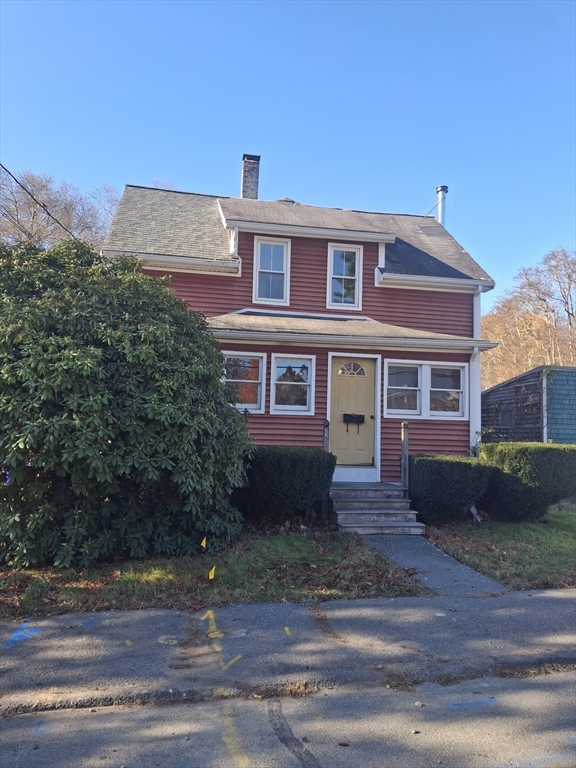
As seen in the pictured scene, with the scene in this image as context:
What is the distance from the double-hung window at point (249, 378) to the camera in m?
11.5

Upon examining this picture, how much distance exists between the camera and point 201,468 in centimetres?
709

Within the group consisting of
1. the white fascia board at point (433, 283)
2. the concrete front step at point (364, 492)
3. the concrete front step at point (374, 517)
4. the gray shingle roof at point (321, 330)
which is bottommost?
the concrete front step at point (374, 517)

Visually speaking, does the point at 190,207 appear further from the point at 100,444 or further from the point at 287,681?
the point at 287,681

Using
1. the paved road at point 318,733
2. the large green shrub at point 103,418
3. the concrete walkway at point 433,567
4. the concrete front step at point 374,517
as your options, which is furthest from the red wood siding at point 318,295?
the paved road at point 318,733

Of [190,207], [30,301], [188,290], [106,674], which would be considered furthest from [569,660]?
[190,207]

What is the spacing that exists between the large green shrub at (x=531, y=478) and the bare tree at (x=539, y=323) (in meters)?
24.2

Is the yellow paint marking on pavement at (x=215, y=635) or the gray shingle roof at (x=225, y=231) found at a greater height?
the gray shingle roof at (x=225, y=231)

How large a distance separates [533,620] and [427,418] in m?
6.30

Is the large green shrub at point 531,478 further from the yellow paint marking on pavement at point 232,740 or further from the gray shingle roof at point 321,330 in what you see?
the yellow paint marking on pavement at point 232,740

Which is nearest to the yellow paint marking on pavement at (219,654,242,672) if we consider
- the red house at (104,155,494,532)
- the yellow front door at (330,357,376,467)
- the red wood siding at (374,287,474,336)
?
the red house at (104,155,494,532)

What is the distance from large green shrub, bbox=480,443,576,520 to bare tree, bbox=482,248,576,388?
24235mm

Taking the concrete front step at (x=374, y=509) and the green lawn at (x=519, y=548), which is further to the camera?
the concrete front step at (x=374, y=509)

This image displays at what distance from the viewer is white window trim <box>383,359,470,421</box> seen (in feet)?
39.4

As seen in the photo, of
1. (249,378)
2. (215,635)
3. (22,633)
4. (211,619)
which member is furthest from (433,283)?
(22,633)
